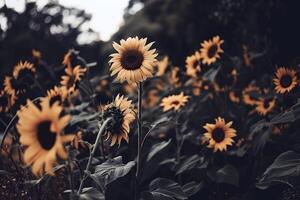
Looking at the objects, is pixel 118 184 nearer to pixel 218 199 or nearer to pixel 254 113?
pixel 218 199

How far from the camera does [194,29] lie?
24.5ft

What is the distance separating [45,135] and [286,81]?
2012 millimetres

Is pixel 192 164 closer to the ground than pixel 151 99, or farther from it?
closer to the ground

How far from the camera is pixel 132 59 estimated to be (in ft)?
7.92

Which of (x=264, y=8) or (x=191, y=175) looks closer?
(x=191, y=175)

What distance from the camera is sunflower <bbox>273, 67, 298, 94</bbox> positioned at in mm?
2980

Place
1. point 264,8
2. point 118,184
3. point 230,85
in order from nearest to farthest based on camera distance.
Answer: point 118,184
point 230,85
point 264,8

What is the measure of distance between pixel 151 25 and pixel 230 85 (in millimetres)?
6559

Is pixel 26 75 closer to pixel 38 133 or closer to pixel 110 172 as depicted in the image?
pixel 110 172

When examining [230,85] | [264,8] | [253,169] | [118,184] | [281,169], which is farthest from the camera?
[264,8]

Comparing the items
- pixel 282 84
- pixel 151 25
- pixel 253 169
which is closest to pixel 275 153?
pixel 253 169

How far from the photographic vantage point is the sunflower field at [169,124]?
2111mm

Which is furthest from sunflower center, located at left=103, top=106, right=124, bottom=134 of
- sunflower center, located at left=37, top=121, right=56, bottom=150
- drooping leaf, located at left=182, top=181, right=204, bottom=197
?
drooping leaf, located at left=182, top=181, right=204, bottom=197

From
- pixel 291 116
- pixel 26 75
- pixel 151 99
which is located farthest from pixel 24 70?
pixel 151 99
